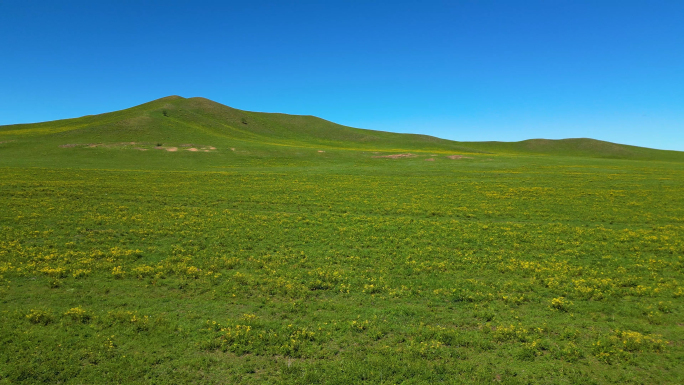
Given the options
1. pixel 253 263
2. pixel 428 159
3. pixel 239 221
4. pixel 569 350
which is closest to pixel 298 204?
pixel 239 221

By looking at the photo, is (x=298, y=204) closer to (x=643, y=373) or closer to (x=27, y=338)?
(x=27, y=338)

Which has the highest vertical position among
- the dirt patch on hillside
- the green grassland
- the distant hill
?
the distant hill

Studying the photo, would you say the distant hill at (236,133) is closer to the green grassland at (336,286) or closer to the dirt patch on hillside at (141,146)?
the dirt patch on hillside at (141,146)

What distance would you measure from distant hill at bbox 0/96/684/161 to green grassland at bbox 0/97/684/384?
171 feet

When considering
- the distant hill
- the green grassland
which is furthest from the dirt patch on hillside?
the green grassland

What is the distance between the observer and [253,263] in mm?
18172

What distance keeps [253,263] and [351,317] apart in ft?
24.9

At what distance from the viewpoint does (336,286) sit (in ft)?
51.0

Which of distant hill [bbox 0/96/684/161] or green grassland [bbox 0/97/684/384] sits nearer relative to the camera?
green grassland [bbox 0/97/684/384]

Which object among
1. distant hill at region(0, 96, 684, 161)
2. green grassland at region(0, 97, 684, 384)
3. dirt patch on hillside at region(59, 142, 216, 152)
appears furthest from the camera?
distant hill at region(0, 96, 684, 161)

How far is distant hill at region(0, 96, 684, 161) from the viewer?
86.1 meters

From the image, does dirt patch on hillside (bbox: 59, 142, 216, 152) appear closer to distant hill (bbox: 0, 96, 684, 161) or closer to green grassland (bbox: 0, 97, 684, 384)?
distant hill (bbox: 0, 96, 684, 161)

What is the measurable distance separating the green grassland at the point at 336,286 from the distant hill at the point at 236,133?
52252 mm

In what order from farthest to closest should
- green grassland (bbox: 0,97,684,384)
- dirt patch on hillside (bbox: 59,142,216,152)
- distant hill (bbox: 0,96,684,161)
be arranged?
distant hill (bbox: 0,96,684,161) < dirt patch on hillside (bbox: 59,142,216,152) < green grassland (bbox: 0,97,684,384)
